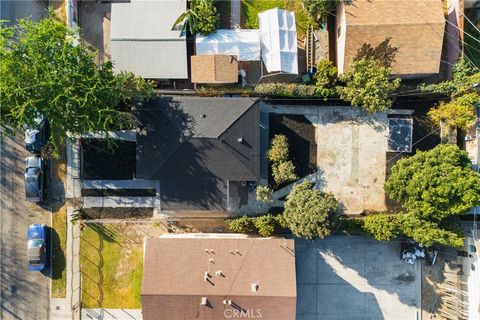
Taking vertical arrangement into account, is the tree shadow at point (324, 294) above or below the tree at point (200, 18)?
below

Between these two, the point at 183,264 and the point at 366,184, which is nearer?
the point at 183,264

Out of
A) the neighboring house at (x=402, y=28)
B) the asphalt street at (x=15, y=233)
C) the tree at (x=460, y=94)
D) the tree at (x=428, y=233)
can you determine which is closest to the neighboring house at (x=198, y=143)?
the neighboring house at (x=402, y=28)

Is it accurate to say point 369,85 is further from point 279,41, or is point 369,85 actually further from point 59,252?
point 59,252

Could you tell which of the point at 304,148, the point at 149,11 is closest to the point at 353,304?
the point at 304,148

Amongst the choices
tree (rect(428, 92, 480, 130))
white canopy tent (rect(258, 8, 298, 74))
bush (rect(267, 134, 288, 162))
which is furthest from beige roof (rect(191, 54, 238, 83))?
tree (rect(428, 92, 480, 130))

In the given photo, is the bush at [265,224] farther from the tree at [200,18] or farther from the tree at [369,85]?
the tree at [200,18]

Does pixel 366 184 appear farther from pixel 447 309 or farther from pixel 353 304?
pixel 447 309

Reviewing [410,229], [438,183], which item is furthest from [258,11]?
[410,229]
